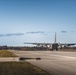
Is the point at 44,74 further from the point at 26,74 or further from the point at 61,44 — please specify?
the point at 61,44

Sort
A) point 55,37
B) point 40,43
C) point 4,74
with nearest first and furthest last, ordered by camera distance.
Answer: point 4,74 → point 55,37 → point 40,43

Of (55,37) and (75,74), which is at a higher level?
(55,37)

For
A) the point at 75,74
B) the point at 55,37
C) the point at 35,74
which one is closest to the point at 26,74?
the point at 35,74

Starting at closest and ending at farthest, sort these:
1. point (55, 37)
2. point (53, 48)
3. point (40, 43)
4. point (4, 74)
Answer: point (4, 74), point (53, 48), point (55, 37), point (40, 43)

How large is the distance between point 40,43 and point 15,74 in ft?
420

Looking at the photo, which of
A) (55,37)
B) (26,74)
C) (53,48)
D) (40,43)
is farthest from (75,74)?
(40,43)

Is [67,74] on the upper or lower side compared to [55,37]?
lower

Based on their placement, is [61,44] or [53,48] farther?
[61,44]

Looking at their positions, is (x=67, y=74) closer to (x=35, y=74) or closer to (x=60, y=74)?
(x=60, y=74)

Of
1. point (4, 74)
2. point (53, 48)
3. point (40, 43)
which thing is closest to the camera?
point (4, 74)

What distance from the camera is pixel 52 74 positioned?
15.1 metres

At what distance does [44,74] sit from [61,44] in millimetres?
120345

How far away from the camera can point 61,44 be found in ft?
442

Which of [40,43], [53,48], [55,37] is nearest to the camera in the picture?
[53,48]
